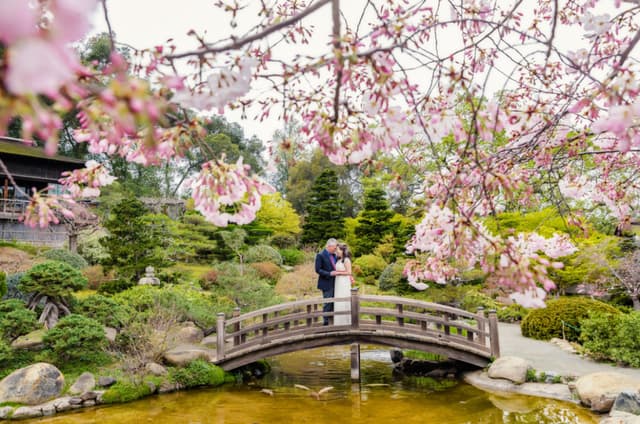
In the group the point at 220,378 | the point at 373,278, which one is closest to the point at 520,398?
the point at 220,378

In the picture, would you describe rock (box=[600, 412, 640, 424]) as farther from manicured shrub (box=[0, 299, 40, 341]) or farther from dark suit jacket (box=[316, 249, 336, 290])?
manicured shrub (box=[0, 299, 40, 341])

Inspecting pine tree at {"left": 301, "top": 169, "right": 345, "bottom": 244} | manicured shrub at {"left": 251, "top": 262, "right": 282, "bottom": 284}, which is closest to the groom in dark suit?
manicured shrub at {"left": 251, "top": 262, "right": 282, "bottom": 284}

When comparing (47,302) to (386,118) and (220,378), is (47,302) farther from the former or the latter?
(386,118)

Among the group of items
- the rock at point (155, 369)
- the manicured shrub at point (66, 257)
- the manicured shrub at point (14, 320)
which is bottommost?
the rock at point (155, 369)

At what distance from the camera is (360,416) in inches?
224

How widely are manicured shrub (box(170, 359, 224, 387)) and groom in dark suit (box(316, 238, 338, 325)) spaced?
5.69ft

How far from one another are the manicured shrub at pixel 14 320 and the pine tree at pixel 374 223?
1214cm

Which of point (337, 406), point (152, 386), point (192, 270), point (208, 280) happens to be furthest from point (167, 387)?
point (192, 270)

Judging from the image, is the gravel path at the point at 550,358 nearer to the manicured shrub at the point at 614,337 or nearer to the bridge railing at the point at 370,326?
the manicured shrub at the point at 614,337

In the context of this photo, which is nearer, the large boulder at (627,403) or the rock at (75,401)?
the large boulder at (627,403)

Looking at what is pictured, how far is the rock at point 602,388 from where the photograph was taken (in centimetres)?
514

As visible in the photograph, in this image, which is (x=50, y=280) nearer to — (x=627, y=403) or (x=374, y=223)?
(x=627, y=403)

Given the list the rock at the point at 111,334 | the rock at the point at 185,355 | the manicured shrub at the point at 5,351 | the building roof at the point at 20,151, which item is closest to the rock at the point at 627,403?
the rock at the point at 185,355

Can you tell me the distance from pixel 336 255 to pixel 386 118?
5.68 m
